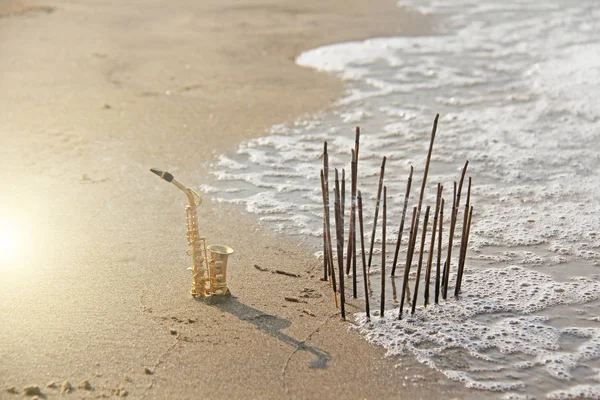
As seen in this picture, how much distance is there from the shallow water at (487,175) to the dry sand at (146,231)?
24 cm

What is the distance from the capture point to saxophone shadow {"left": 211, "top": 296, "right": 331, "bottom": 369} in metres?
2.99

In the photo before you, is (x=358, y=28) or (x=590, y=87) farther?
(x=358, y=28)

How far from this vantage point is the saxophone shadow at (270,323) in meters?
2.99

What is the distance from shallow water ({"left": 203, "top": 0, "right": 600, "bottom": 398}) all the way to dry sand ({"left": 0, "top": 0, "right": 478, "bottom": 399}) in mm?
237

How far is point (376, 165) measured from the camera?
5309 millimetres

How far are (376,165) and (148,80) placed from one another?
8.30ft

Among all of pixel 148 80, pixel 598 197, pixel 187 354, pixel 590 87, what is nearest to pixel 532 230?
pixel 598 197

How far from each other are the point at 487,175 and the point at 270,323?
2441 millimetres

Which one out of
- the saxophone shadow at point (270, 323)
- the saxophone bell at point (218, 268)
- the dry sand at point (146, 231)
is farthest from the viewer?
the saxophone bell at point (218, 268)

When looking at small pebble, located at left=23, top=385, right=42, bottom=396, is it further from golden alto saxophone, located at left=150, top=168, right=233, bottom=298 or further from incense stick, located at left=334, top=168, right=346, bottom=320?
incense stick, located at left=334, top=168, right=346, bottom=320

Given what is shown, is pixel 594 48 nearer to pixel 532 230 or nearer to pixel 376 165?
pixel 376 165

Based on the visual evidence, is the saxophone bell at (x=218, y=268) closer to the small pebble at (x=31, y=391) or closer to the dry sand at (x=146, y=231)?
the dry sand at (x=146, y=231)

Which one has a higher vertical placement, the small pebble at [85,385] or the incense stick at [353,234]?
the incense stick at [353,234]

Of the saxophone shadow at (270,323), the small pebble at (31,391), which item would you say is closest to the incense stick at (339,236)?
the saxophone shadow at (270,323)
